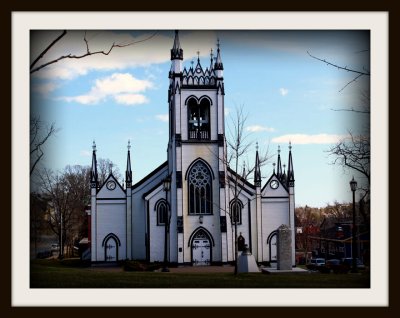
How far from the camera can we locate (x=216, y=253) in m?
35.1

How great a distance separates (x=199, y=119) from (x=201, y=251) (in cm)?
746

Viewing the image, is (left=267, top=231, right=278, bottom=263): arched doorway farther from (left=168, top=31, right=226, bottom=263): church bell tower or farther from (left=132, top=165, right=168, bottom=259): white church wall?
(left=132, top=165, right=168, bottom=259): white church wall

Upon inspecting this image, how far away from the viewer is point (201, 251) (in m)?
35.1

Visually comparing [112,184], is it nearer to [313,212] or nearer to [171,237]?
[171,237]

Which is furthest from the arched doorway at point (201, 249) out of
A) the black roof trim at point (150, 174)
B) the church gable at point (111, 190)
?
the church gable at point (111, 190)

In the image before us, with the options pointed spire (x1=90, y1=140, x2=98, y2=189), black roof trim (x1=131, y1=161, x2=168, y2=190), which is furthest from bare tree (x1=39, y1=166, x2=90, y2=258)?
black roof trim (x1=131, y1=161, x2=168, y2=190)

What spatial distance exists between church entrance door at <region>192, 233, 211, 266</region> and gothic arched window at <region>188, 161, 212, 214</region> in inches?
64.1

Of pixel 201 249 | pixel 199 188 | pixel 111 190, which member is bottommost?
pixel 201 249

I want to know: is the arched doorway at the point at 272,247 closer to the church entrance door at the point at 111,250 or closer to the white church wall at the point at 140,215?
the white church wall at the point at 140,215

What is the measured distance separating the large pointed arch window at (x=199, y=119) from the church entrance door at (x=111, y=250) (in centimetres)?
780

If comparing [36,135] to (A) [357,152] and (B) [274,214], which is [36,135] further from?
(B) [274,214]

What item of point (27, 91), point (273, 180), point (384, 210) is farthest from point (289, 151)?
point (27, 91)

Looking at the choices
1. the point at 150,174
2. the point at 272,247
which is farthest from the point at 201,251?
the point at 150,174

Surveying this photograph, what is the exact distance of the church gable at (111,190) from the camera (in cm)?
3716
